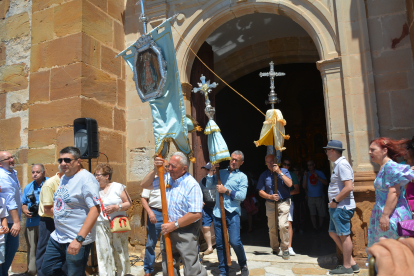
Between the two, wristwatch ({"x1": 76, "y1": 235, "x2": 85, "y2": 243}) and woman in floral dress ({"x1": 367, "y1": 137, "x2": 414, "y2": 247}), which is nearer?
wristwatch ({"x1": 76, "y1": 235, "x2": 85, "y2": 243})

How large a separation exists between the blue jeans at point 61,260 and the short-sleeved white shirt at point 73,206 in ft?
0.22

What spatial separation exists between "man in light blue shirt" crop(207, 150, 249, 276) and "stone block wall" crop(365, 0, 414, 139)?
204 cm

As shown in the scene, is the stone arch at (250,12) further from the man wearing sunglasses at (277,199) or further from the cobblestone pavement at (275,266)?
the cobblestone pavement at (275,266)

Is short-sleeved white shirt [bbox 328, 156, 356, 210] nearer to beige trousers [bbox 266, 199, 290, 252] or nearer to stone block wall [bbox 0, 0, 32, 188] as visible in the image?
beige trousers [bbox 266, 199, 290, 252]

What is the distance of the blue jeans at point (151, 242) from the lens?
416 centimetres

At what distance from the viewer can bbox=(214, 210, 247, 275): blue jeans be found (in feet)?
12.9

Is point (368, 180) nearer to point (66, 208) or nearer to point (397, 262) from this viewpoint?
point (397, 262)

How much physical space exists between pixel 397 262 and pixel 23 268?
5.41m

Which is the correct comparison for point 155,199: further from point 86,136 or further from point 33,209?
point 33,209

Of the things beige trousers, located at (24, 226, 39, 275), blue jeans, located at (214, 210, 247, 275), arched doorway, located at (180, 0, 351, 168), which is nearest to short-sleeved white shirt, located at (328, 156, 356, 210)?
arched doorway, located at (180, 0, 351, 168)

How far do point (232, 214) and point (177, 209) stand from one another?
1.20 metres

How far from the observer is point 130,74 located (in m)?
5.98

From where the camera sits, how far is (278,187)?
5.06 meters

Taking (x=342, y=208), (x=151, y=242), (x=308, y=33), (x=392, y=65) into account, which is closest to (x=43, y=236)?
(x=151, y=242)
